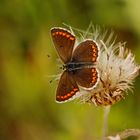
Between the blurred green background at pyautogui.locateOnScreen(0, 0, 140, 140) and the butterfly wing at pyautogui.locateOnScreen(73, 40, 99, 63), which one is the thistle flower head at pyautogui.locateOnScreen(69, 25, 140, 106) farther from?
the blurred green background at pyautogui.locateOnScreen(0, 0, 140, 140)

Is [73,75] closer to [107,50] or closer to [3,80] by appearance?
[107,50]

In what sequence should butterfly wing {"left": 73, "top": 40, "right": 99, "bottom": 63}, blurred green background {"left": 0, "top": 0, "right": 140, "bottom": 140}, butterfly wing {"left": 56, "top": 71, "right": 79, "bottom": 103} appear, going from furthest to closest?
blurred green background {"left": 0, "top": 0, "right": 140, "bottom": 140}, butterfly wing {"left": 73, "top": 40, "right": 99, "bottom": 63}, butterfly wing {"left": 56, "top": 71, "right": 79, "bottom": 103}

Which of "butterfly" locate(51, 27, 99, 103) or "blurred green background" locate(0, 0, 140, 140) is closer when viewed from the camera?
"butterfly" locate(51, 27, 99, 103)

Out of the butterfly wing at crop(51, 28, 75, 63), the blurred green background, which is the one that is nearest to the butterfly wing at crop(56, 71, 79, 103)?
the butterfly wing at crop(51, 28, 75, 63)

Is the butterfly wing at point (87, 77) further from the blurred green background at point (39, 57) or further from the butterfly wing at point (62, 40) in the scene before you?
the blurred green background at point (39, 57)

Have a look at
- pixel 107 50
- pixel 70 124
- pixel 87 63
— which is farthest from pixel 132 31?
pixel 87 63

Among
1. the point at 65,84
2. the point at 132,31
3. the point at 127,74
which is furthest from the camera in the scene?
the point at 132,31

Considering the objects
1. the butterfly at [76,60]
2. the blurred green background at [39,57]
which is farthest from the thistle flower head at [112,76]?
the blurred green background at [39,57]

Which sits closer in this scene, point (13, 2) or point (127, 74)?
point (127, 74)

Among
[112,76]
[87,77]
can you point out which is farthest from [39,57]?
[87,77]
